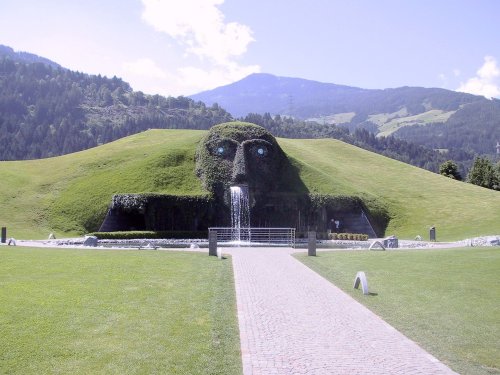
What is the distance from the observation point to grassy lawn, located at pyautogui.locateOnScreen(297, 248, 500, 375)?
11148 millimetres

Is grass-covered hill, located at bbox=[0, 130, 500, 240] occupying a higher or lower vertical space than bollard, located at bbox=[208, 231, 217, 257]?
higher

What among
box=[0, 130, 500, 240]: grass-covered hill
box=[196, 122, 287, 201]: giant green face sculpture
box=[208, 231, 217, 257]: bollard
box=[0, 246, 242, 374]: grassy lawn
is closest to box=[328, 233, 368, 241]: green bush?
box=[0, 130, 500, 240]: grass-covered hill

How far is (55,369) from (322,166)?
59537mm

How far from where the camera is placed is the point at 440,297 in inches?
642

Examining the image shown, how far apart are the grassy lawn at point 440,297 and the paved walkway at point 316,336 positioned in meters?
0.63

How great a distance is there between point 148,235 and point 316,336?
3439 cm

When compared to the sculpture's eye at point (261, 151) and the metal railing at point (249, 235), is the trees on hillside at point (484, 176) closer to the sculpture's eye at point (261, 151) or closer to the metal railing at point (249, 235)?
the sculpture's eye at point (261, 151)

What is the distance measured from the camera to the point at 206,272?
21.6 m

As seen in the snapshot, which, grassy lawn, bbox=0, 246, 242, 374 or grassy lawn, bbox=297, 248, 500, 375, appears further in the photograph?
grassy lawn, bbox=297, 248, 500, 375

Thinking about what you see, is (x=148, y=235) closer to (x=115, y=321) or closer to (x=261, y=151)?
(x=261, y=151)

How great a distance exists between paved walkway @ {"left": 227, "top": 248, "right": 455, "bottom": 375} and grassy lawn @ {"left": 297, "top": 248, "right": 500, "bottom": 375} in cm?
63

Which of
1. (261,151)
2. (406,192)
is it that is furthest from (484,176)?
(261,151)

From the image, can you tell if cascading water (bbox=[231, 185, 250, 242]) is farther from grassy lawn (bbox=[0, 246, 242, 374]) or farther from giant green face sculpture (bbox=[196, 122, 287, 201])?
grassy lawn (bbox=[0, 246, 242, 374])

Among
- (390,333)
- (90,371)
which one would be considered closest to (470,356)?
(390,333)
